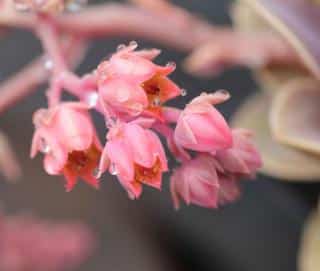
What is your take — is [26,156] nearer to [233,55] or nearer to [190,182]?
[233,55]

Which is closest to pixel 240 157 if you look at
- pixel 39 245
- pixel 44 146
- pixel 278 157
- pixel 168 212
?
pixel 44 146

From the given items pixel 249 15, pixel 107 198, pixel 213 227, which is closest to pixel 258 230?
pixel 213 227

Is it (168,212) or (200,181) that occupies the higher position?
(200,181)

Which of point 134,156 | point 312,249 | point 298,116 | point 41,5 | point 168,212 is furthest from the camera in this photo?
point 168,212

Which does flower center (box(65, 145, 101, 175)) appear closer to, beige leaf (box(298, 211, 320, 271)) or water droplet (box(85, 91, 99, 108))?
water droplet (box(85, 91, 99, 108))

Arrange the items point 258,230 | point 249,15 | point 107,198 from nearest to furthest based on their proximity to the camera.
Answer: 1. point 249,15
2. point 258,230
3. point 107,198

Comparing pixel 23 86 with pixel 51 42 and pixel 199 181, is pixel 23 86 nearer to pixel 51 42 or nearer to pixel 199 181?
pixel 51 42

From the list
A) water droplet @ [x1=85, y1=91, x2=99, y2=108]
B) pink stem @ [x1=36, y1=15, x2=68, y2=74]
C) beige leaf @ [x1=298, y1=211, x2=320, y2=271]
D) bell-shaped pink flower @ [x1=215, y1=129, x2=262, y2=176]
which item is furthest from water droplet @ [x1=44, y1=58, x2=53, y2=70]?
beige leaf @ [x1=298, y1=211, x2=320, y2=271]
